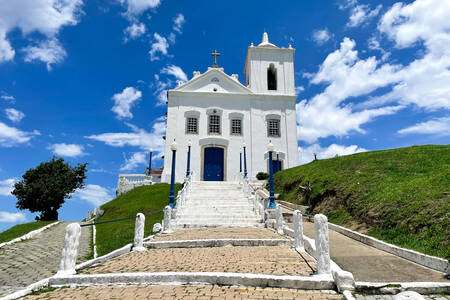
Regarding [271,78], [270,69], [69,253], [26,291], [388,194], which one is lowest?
[26,291]

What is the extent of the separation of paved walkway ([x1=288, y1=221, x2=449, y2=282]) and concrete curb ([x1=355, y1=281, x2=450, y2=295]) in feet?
2.20

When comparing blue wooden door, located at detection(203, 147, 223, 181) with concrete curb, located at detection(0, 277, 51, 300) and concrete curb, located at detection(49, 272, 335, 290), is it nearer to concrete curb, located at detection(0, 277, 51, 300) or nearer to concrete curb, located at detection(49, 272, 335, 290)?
concrete curb, located at detection(49, 272, 335, 290)

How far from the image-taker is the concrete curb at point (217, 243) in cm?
835

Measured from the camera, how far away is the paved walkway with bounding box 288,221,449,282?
5336 mm

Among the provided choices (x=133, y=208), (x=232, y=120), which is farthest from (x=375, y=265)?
(x=232, y=120)

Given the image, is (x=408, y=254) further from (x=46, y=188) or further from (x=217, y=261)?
(x=46, y=188)

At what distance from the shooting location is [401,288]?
4.43m

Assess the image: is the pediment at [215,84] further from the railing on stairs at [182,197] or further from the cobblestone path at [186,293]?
the cobblestone path at [186,293]

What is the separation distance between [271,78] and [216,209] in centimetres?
1949

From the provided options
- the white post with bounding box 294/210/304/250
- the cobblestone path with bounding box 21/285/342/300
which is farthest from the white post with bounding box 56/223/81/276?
the white post with bounding box 294/210/304/250

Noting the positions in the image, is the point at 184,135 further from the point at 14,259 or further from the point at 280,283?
the point at 280,283

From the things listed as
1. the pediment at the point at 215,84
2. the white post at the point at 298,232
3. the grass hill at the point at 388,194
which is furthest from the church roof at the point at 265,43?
the white post at the point at 298,232

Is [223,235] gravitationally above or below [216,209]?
below

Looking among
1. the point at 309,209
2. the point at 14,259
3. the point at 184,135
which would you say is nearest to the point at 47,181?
the point at 184,135
